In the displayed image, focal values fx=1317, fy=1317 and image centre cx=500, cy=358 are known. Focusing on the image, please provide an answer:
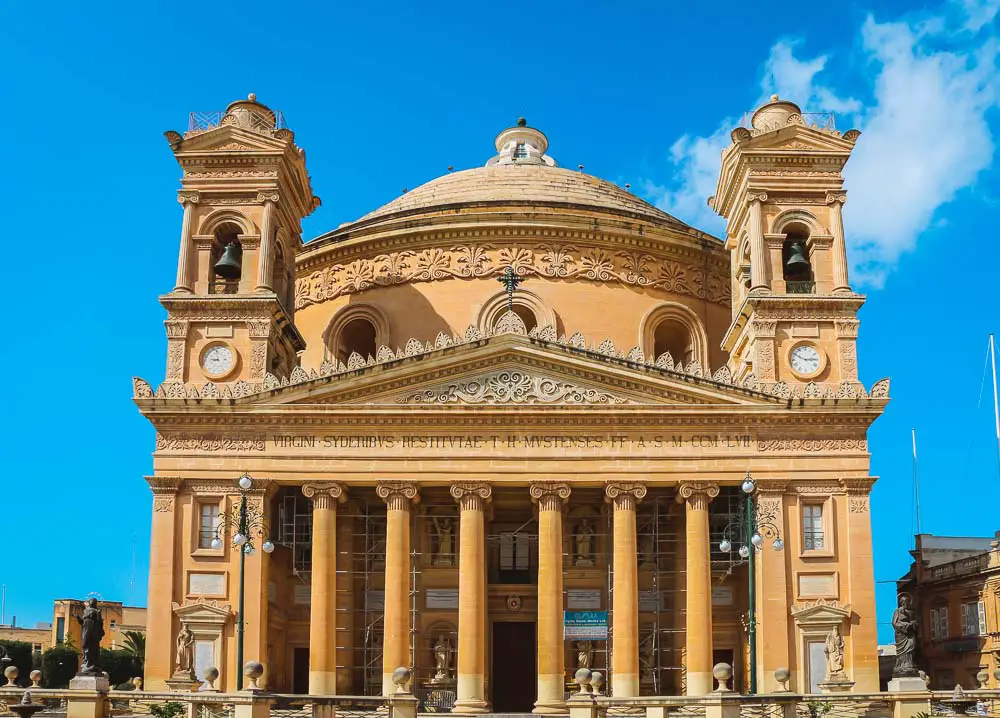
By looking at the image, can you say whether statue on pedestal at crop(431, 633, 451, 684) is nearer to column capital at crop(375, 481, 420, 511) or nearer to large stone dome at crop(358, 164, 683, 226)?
column capital at crop(375, 481, 420, 511)

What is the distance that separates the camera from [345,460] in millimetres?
40250

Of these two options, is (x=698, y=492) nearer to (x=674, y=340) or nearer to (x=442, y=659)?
(x=442, y=659)

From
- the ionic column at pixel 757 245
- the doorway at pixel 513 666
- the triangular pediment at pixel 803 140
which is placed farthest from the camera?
the triangular pediment at pixel 803 140

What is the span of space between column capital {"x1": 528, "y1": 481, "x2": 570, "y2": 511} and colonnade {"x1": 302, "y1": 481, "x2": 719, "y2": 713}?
30mm

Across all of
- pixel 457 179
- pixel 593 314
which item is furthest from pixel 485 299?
pixel 457 179

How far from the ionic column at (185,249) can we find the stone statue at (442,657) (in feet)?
45.4

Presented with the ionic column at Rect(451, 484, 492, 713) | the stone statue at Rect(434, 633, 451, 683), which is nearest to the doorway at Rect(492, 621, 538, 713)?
the stone statue at Rect(434, 633, 451, 683)

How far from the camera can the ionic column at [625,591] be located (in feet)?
127

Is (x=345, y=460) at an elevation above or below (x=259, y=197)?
below

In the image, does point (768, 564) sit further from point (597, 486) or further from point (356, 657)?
point (356, 657)

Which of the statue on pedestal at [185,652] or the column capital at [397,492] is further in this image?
the column capital at [397,492]

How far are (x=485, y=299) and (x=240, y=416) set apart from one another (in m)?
11.3

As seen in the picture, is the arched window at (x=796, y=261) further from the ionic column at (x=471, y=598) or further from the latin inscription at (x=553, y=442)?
the ionic column at (x=471, y=598)

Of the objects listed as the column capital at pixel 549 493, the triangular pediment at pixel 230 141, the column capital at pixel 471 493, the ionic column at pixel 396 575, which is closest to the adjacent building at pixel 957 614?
the column capital at pixel 549 493
